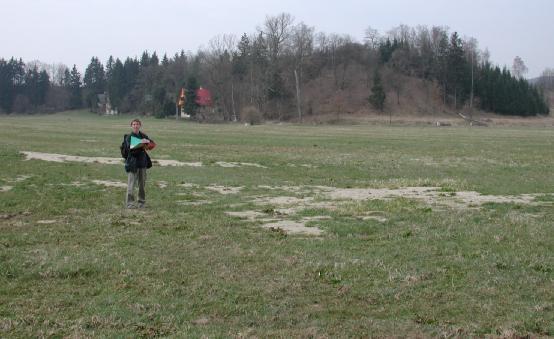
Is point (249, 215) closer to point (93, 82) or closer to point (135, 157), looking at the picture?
point (135, 157)

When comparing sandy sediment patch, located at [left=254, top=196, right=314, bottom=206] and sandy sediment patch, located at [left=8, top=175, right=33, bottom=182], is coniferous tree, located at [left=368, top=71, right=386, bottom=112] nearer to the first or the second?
sandy sediment patch, located at [left=8, top=175, right=33, bottom=182]

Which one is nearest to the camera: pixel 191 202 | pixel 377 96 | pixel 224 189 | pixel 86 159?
pixel 191 202

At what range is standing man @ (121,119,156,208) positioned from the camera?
45.5ft

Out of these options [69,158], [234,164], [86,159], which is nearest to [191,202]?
[234,164]

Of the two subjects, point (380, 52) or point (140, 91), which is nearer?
point (380, 52)

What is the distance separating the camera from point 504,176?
881 inches

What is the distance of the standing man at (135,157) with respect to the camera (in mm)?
13867

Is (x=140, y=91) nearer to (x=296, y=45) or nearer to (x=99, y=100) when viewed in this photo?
(x=99, y=100)

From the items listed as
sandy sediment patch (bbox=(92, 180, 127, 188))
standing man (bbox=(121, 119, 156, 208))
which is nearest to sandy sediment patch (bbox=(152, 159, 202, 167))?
sandy sediment patch (bbox=(92, 180, 127, 188))

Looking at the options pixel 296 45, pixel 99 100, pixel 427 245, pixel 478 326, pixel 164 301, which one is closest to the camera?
pixel 478 326

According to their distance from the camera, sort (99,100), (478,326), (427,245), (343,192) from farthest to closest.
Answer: (99,100)
(343,192)
(427,245)
(478,326)

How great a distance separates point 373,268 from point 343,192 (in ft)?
31.0

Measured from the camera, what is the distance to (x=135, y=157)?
→ 556 inches

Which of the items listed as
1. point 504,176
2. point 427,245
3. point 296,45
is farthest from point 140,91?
point 427,245
